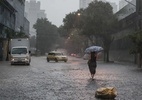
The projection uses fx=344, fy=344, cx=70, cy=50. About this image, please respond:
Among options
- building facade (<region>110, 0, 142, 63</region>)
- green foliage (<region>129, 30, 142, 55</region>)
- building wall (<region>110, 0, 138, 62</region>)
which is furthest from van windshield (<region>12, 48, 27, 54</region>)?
building wall (<region>110, 0, 138, 62</region>)

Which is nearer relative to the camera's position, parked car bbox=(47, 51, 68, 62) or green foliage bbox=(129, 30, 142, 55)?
green foliage bbox=(129, 30, 142, 55)

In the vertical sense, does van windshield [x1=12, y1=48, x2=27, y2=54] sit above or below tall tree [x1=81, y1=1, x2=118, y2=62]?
below

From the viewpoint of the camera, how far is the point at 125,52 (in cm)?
5934

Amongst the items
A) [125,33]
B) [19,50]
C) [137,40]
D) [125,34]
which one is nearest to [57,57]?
[125,34]

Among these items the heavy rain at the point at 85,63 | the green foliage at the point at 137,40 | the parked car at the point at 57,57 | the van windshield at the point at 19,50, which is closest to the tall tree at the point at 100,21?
the heavy rain at the point at 85,63

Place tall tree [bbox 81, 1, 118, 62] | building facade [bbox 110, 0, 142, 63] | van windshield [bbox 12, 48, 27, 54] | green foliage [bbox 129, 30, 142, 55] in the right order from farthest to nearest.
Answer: tall tree [bbox 81, 1, 118, 62]
building facade [bbox 110, 0, 142, 63]
van windshield [bbox 12, 48, 27, 54]
green foliage [bbox 129, 30, 142, 55]

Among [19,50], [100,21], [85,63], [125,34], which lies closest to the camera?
[19,50]

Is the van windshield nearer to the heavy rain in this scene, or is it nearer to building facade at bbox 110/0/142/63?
the heavy rain

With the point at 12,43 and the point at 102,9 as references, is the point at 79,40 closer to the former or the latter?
the point at 102,9

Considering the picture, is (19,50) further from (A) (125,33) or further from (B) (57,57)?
(A) (125,33)

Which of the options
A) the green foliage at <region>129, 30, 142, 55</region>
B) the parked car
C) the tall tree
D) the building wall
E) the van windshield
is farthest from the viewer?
the tall tree

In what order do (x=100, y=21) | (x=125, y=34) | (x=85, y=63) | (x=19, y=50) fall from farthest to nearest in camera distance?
(x=125, y=34) → (x=100, y=21) → (x=85, y=63) → (x=19, y=50)

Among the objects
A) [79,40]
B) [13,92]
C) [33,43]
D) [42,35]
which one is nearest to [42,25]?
[42,35]

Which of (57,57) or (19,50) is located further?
(57,57)
